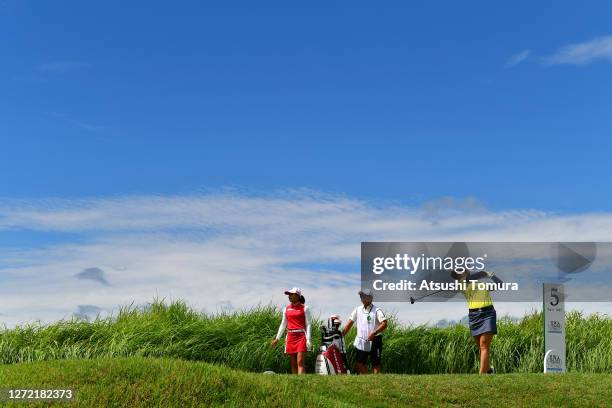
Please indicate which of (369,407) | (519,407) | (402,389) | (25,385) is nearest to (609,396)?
(519,407)

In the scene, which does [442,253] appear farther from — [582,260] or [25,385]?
[25,385]

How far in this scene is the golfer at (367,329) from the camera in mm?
15125

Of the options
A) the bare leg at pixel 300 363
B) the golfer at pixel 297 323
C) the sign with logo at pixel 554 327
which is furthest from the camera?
the sign with logo at pixel 554 327

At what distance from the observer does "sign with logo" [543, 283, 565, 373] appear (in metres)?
16.2

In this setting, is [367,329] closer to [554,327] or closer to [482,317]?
[482,317]

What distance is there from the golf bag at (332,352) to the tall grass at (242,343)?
170 centimetres

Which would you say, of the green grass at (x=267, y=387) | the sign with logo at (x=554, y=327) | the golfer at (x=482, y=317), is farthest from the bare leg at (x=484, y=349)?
the sign with logo at (x=554, y=327)

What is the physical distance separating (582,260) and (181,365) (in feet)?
40.4

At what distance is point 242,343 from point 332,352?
235cm

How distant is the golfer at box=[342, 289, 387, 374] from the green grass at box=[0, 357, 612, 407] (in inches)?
84.2

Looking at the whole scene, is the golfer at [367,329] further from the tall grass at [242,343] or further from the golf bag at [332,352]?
the tall grass at [242,343]

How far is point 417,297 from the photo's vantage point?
18203mm

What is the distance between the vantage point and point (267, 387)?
1065 centimetres

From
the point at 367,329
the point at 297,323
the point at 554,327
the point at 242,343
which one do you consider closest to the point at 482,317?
the point at 367,329
